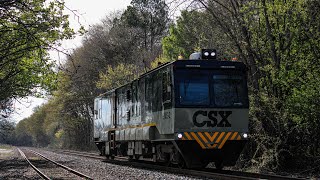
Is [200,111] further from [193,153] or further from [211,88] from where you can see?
[193,153]

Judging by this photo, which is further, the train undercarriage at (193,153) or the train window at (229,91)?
the train window at (229,91)

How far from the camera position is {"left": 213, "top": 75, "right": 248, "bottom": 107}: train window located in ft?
46.9

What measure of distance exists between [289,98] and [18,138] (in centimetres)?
15745

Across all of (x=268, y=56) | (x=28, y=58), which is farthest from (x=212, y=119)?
(x=28, y=58)

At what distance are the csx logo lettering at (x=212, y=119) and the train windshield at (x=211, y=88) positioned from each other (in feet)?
0.80

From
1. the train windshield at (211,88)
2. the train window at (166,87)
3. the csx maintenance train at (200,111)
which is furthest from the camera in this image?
the train window at (166,87)

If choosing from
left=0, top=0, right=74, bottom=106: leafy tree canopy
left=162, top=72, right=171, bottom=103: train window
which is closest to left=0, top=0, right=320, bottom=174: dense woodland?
left=0, top=0, right=74, bottom=106: leafy tree canopy

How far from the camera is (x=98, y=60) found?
178 ft

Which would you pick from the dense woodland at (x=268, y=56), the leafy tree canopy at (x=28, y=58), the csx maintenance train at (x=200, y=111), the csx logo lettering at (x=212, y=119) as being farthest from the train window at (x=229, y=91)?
the leafy tree canopy at (x=28, y=58)

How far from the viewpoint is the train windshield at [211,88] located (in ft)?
46.1

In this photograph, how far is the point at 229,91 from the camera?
1448 cm

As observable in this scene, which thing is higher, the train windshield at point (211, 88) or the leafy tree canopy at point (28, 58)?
the leafy tree canopy at point (28, 58)

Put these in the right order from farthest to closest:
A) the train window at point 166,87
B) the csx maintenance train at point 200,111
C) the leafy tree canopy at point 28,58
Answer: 1. the leafy tree canopy at point 28,58
2. the train window at point 166,87
3. the csx maintenance train at point 200,111

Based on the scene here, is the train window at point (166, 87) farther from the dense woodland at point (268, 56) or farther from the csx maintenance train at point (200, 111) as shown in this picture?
→ the dense woodland at point (268, 56)
